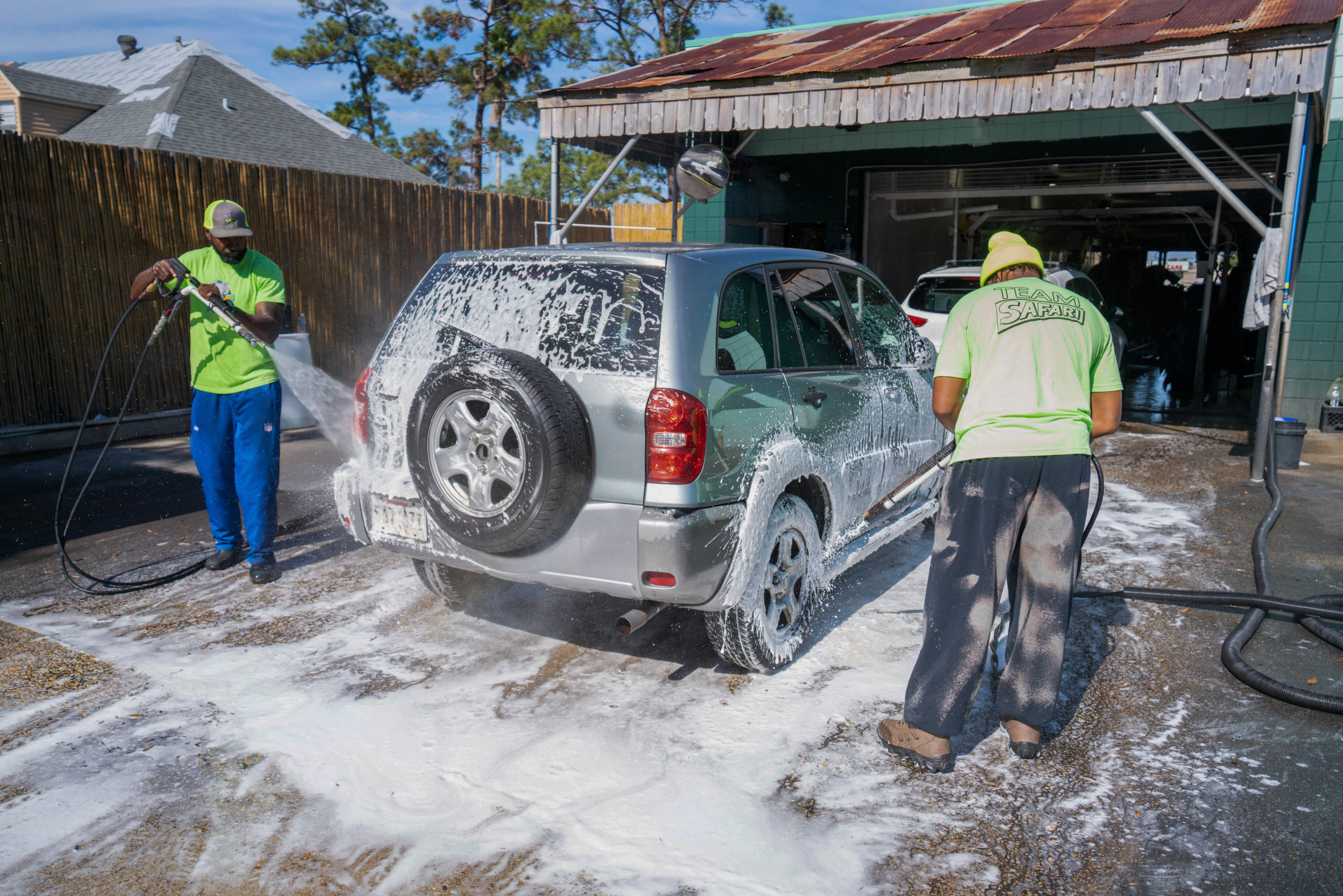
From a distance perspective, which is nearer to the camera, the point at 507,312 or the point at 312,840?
the point at 312,840

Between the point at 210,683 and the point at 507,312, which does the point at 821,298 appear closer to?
the point at 507,312

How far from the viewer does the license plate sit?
387 cm

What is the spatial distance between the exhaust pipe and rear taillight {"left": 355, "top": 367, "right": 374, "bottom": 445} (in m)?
1.47

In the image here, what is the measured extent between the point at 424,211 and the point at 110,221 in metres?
4.46

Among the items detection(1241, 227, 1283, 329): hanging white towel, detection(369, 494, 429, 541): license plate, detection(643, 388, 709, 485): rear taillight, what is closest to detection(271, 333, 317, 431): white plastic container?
detection(369, 494, 429, 541): license plate

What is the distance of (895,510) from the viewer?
5.04 meters

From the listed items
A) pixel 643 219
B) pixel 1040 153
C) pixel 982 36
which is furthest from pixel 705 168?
pixel 643 219

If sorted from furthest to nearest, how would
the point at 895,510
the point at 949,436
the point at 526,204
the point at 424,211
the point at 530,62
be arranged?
1. the point at 530,62
2. the point at 526,204
3. the point at 424,211
4. the point at 949,436
5. the point at 895,510

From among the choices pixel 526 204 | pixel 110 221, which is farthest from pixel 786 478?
pixel 526 204

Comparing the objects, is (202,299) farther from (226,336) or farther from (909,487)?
(909,487)

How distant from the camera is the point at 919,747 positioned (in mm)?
3184

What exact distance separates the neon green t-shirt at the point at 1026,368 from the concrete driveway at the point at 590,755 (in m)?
1.13

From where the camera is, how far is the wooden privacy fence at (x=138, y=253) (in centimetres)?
840

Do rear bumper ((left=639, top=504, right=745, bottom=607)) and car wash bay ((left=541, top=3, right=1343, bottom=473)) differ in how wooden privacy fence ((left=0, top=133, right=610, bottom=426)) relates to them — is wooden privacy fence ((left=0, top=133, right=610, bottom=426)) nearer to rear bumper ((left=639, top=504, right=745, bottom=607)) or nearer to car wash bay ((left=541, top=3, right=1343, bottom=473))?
car wash bay ((left=541, top=3, right=1343, bottom=473))
